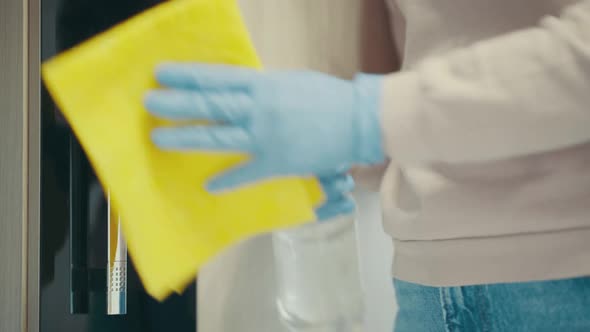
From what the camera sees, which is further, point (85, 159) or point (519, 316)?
point (85, 159)

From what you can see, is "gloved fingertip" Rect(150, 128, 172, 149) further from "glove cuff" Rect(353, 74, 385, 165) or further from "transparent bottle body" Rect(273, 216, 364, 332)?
"transparent bottle body" Rect(273, 216, 364, 332)

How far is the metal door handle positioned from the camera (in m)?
0.55

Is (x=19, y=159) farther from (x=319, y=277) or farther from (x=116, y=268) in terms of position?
(x=319, y=277)

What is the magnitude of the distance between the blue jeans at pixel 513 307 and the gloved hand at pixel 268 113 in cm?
17

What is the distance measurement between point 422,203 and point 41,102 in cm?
39

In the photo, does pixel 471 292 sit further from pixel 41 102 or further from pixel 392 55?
pixel 41 102

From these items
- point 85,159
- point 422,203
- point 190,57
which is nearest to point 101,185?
point 85,159

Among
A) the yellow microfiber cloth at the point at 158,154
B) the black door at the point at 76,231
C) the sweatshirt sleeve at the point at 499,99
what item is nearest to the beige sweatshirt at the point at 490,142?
the sweatshirt sleeve at the point at 499,99

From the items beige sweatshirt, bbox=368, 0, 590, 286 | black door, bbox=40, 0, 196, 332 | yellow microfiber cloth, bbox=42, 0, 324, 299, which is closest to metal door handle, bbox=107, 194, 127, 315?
black door, bbox=40, 0, 196, 332

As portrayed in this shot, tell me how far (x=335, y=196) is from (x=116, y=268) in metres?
0.25

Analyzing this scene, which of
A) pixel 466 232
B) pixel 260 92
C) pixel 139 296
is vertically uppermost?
pixel 260 92

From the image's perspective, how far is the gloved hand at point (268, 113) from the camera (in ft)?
1.22

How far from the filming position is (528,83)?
337 mm

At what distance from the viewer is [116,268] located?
1.81 ft
